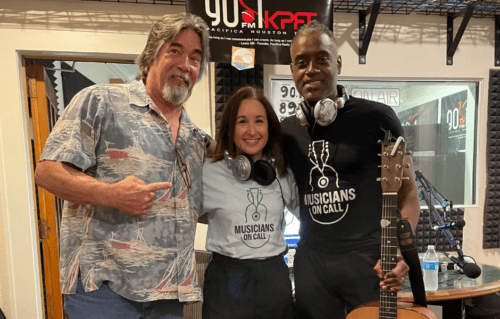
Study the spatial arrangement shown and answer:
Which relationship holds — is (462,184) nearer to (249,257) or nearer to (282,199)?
(282,199)

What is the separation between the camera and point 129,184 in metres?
1.28

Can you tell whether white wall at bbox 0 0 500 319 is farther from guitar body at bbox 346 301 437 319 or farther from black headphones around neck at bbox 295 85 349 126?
guitar body at bbox 346 301 437 319

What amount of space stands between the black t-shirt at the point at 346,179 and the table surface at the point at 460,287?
75cm

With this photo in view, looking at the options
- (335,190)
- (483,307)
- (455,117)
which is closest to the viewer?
(335,190)

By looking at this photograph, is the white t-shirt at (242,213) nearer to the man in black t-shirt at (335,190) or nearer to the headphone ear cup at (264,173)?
the headphone ear cup at (264,173)

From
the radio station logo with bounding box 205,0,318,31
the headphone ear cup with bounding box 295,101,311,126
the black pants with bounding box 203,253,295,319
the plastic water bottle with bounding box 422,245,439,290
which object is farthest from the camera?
the radio station logo with bounding box 205,0,318,31

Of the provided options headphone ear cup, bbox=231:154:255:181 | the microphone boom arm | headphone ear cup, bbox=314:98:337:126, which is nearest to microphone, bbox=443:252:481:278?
the microphone boom arm

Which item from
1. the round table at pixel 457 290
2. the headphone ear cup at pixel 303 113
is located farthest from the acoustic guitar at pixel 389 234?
the round table at pixel 457 290

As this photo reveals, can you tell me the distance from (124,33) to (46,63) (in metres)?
0.94

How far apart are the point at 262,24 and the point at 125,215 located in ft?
6.83

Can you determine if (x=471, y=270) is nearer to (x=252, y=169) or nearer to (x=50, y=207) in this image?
(x=252, y=169)

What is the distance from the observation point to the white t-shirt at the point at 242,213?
1.70 meters

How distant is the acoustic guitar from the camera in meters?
1.55

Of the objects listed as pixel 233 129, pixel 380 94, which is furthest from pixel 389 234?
pixel 380 94
